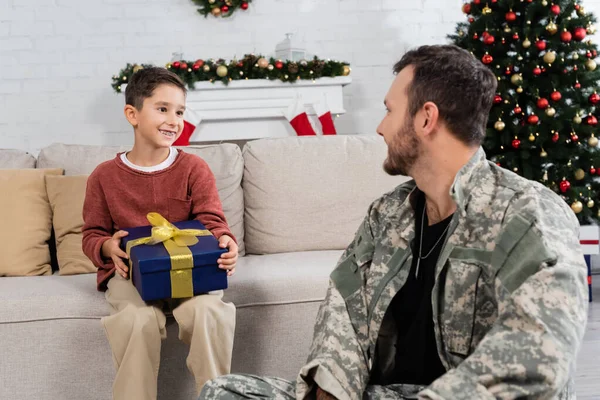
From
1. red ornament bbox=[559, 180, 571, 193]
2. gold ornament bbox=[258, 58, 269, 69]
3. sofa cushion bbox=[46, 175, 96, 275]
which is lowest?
red ornament bbox=[559, 180, 571, 193]

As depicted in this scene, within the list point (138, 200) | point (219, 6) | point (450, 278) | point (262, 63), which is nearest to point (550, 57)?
point (262, 63)

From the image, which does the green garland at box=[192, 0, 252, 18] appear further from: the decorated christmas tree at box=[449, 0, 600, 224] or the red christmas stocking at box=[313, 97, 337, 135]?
the decorated christmas tree at box=[449, 0, 600, 224]

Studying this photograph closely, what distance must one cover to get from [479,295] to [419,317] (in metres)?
0.15

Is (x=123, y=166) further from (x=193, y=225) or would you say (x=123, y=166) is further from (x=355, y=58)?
(x=355, y=58)

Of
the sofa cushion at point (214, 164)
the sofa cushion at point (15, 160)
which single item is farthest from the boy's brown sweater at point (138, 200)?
the sofa cushion at point (15, 160)

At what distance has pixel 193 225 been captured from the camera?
223cm

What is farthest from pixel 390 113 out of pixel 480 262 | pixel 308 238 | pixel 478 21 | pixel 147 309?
pixel 478 21

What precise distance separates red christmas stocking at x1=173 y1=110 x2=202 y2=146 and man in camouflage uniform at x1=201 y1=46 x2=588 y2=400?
8.77 feet

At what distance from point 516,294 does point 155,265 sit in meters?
1.07

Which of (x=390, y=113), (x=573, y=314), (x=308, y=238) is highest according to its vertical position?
(x=390, y=113)

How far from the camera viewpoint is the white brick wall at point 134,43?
494 centimetres

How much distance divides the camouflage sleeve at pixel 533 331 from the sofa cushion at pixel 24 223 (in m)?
1.89

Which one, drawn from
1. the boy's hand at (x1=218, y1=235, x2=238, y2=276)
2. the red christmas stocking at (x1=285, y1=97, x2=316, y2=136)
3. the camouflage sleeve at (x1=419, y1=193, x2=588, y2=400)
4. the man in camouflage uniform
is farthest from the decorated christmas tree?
the camouflage sleeve at (x1=419, y1=193, x2=588, y2=400)

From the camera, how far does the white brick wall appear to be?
4.94 meters
